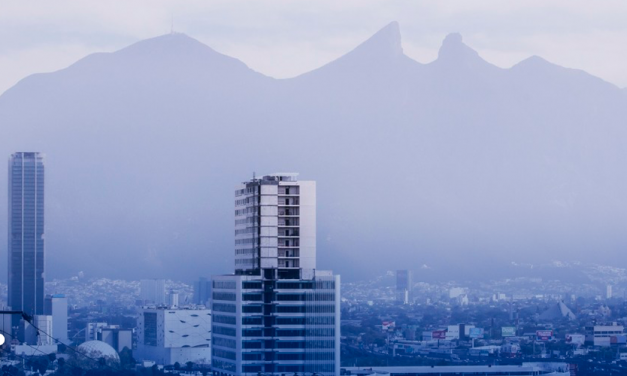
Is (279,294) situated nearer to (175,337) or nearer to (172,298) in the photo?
(175,337)

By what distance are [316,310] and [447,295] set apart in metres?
65.8

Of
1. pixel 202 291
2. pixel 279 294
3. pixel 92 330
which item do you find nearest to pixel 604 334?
pixel 202 291

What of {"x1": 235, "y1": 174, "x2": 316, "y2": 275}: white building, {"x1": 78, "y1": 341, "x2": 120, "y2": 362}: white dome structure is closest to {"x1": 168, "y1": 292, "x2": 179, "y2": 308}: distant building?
{"x1": 78, "y1": 341, "x2": 120, "y2": 362}: white dome structure

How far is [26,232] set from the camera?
80.0 metres

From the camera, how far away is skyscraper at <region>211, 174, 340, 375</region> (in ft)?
95.2

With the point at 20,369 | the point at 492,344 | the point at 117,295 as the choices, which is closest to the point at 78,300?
the point at 117,295

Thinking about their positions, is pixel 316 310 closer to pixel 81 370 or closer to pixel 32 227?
pixel 81 370

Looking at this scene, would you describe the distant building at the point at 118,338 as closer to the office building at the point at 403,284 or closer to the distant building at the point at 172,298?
the distant building at the point at 172,298

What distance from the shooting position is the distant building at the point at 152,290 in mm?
84062

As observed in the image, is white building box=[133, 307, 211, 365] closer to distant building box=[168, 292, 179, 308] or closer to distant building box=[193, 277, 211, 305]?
distant building box=[193, 277, 211, 305]

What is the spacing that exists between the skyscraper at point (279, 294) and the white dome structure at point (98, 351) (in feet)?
49.8


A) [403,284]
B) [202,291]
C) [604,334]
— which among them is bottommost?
[604,334]

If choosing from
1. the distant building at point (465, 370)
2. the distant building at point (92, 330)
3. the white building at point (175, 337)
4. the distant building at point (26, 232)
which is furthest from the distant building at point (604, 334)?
the distant building at point (26, 232)

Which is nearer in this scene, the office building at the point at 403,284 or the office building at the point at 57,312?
the office building at the point at 57,312
